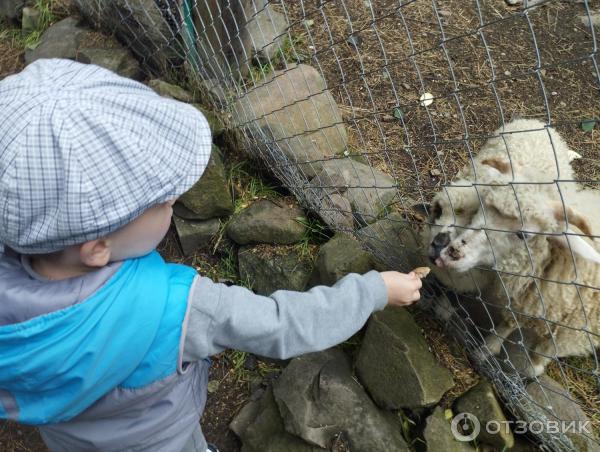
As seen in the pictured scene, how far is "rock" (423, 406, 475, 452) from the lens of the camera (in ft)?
6.95

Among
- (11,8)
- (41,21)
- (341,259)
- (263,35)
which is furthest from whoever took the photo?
(11,8)

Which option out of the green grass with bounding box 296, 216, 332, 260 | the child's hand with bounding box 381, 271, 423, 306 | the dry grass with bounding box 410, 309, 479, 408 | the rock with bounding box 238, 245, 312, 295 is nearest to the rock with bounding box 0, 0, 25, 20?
the rock with bounding box 238, 245, 312, 295

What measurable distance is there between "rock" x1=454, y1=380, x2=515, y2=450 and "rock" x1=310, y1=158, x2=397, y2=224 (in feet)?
3.35

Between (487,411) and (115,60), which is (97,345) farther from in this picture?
(115,60)

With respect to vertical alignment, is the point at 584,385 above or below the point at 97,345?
below

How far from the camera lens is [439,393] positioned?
7.18ft

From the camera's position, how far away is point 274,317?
1.44 metres

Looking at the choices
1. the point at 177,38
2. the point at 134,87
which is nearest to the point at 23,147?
the point at 134,87

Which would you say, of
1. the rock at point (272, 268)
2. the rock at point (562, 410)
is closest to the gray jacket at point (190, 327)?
the rock at point (272, 268)

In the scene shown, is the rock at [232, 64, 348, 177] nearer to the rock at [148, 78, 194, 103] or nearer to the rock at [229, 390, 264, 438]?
the rock at [148, 78, 194, 103]

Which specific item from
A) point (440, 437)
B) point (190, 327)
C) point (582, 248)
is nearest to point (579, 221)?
point (582, 248)

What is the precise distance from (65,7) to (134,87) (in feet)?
13.2

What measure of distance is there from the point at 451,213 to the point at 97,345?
166cm

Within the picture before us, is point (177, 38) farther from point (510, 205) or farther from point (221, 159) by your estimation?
point (510, 205)
